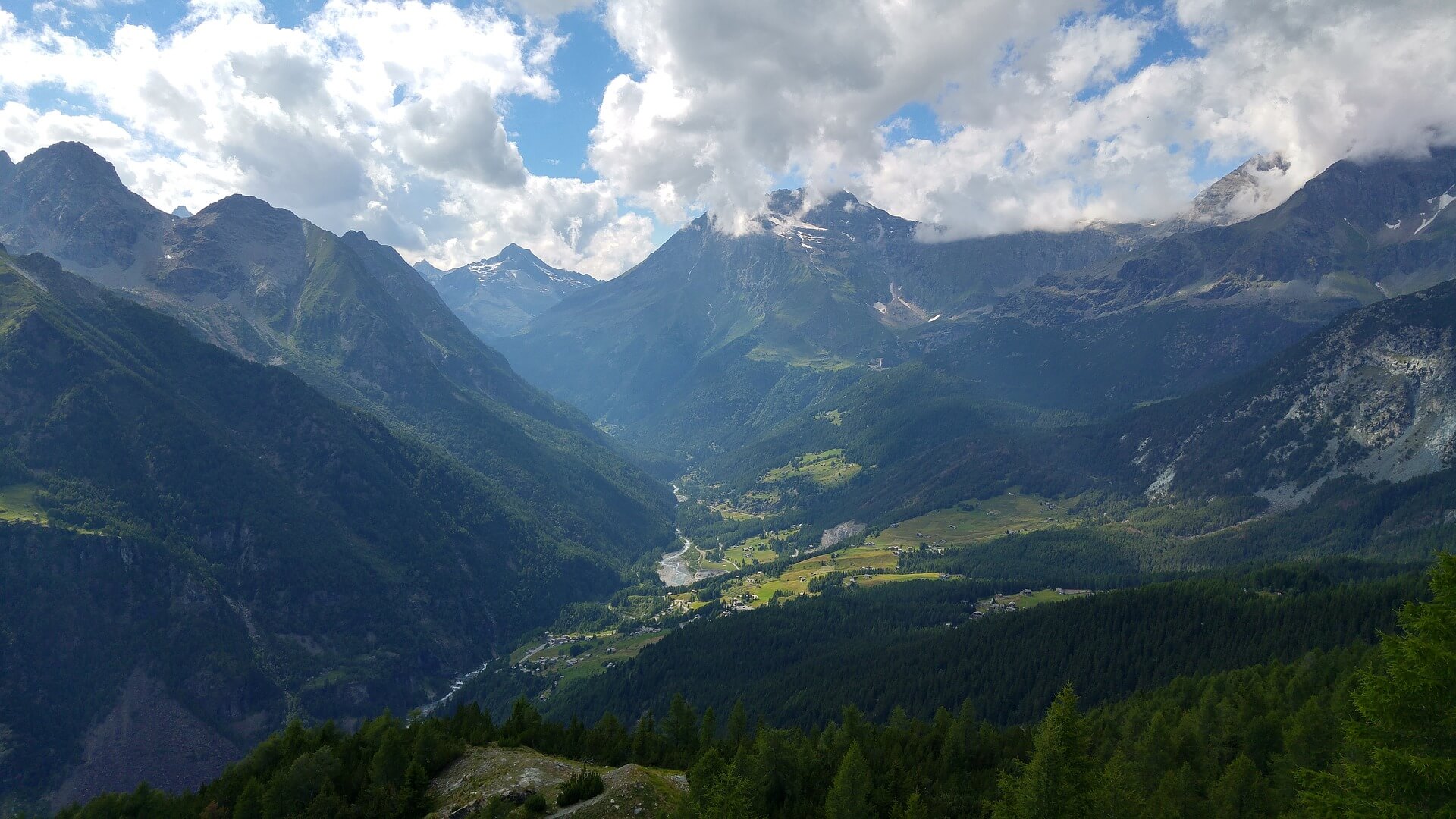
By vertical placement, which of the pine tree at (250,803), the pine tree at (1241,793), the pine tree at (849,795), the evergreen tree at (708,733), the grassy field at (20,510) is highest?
the grassy field at (20,510)

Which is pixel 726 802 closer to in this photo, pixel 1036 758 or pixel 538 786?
pixel 1036 758

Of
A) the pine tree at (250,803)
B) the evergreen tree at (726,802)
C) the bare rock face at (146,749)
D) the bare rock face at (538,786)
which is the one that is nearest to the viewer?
the evergreen tree at (726,802)

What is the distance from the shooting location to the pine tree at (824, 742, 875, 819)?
2041 inches

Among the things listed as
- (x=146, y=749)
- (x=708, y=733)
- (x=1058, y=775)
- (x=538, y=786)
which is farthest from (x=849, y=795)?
(x=146, y=749)

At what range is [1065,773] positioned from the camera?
3450cm

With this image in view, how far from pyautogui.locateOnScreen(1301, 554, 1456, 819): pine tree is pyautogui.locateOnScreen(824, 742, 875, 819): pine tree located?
102ft

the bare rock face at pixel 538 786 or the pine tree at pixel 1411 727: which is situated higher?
the pine tree at pixel 1411 727

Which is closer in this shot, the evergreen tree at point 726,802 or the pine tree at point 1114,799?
the evergreen tree at point 726,802

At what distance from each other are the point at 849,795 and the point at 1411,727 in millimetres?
34913

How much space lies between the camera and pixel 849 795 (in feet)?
171

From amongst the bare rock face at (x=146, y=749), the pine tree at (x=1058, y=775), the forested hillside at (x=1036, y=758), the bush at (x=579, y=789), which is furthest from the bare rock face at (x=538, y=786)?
the bare rock face at (x=146, y=749)

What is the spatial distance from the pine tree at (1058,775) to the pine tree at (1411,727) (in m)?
10.1

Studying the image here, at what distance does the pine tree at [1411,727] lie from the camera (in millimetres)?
23234

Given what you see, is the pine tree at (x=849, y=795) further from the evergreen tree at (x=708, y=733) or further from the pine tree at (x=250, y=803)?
the pine tree at (x=250, y=803)
